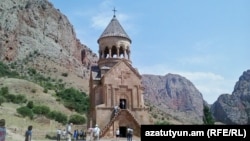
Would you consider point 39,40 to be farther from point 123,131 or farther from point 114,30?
point 123,131

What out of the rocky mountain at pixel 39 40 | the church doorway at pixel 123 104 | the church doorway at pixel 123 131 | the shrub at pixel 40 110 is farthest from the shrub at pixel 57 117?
the rocky mountain at pixel 39 40

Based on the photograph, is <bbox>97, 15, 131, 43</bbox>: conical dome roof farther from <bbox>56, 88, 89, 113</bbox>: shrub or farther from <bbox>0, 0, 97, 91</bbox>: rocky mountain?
<bbox>0, 0, 97, 91</bbox>: rocky mountain

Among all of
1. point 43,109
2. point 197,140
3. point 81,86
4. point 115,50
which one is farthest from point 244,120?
point 197,140

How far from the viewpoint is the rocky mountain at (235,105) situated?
87.4 m

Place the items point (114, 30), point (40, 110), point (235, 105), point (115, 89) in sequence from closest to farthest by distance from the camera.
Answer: point (115, 89) → point (114, 30) → point (40, 110) → point (235, 105)

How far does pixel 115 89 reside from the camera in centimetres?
3080

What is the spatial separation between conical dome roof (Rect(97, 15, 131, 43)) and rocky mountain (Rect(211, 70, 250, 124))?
56934mm

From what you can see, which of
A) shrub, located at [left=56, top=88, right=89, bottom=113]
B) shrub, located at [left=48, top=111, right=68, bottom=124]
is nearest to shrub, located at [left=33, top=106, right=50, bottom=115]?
shrub, located at [left=48, top=111, right=68, bottom=124]

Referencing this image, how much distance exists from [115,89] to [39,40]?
258 feet

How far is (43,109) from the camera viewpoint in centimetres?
5909

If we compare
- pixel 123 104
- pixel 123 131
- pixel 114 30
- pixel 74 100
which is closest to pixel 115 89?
pixel 123 104

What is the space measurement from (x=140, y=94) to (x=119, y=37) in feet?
17.9

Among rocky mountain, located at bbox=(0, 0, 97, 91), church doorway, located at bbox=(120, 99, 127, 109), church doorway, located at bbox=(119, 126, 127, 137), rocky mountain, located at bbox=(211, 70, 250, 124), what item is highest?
rocky mountain, located at bbox=(0, 0, 97, 91)

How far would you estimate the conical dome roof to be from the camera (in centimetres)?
3350
